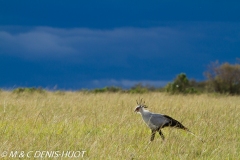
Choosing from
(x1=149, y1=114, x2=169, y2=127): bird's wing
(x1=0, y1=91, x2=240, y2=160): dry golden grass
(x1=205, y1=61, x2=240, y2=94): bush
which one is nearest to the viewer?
(x1=0, y1=91, x2=240, y2=160): dry golden grass

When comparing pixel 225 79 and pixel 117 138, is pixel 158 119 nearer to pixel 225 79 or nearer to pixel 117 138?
pixel 117 138

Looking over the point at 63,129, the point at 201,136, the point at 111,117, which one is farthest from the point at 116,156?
→ the point at 111,117

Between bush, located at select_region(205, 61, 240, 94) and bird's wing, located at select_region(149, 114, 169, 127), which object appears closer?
bird's wing, located at select_region(149, 114, 169, 127)

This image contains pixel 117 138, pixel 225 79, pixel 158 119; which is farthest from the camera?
pixel 225 79

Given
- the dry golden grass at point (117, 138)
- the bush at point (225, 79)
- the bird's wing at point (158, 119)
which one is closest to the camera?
the dry golden grass at point (117, 138)

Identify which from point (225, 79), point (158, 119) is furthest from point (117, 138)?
point (225, 79)

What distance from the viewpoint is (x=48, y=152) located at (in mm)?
5578

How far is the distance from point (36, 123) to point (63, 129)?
43.9 inches

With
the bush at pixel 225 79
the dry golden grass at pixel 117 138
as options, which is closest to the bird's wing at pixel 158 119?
the dry golden grass at pixel 117 138

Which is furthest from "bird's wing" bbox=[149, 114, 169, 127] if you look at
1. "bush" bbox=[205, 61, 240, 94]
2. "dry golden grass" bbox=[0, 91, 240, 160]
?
"bush" bbox=[205, 61, 240, 94]

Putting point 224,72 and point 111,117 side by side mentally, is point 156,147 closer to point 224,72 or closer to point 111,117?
point 111,117

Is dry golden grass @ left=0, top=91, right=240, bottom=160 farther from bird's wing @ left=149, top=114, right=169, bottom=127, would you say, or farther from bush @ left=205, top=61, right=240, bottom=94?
bush @ left=205, top=61, right=240, bottom=94

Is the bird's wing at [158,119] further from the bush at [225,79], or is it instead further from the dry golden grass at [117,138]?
the bush at [225,79]

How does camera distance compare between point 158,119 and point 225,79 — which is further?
point 225,79
